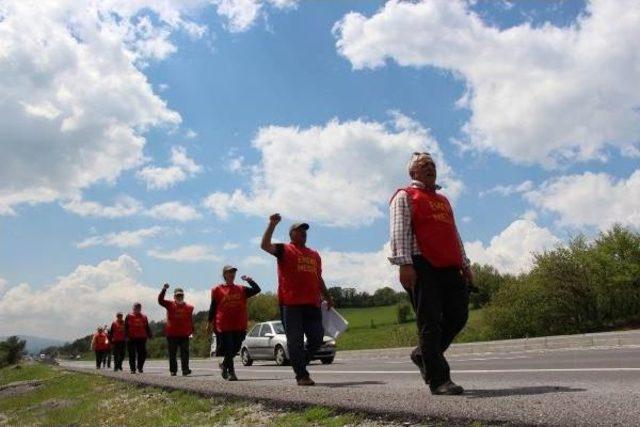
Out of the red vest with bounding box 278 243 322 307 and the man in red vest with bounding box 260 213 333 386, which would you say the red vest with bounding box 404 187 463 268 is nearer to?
the man in red vest with bounding box 260 213 333 386

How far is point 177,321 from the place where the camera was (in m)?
14.1

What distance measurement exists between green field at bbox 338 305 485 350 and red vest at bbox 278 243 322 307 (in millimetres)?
13022

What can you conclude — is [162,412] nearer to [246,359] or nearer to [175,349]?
[175,349]

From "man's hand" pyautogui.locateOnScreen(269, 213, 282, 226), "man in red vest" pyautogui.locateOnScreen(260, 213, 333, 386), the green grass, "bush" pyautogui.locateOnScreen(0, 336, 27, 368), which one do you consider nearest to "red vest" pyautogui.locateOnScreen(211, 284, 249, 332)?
the green grass

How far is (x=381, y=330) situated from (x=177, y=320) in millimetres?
47279

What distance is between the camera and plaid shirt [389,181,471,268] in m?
5.48

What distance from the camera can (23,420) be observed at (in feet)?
35.8

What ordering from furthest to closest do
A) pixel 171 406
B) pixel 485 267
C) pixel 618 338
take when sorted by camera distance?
pixel 485 267 → pixel 618 338 → pixel 171 406

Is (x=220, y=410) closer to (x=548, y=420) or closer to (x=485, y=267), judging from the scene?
(x=548, y=420)

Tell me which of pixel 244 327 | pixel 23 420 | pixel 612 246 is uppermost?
pixel 612 246

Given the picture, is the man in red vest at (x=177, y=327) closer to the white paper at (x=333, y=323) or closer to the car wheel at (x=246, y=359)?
the white paper at (x=333, y=323)

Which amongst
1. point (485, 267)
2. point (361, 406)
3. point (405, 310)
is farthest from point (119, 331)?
point (405, 310)

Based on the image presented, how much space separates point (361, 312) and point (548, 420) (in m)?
84.8

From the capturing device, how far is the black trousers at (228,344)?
436 inches
